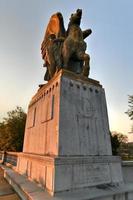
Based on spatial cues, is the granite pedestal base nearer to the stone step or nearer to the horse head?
the stone step

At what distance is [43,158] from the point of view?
3.60 meters

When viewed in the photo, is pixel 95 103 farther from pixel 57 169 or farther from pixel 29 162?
pixel 29 162

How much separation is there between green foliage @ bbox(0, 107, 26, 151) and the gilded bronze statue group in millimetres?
17103

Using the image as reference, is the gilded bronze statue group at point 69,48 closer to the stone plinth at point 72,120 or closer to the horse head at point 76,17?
the horse head at point 76,17

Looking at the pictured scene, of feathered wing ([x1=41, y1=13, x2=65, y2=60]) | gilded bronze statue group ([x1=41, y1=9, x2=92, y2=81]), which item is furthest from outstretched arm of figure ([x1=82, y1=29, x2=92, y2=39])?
feathered wing ([x1=41, y1=13, x2=65, y2=60])

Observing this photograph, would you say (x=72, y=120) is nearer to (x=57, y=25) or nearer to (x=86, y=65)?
(x=86, y=65)

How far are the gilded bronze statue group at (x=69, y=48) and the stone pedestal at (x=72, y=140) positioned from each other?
2.37 feet

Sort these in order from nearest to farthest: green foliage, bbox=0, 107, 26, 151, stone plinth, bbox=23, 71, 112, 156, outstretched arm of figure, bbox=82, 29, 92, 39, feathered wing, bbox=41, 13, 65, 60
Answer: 1. stone plinth, bbox=23, 71, 112, 156
2. feathered wing, bbox=41, 13, 65, 60
3. outstretched arm of figure, bbox=82, 29, 92, 39
4. green foliage, bbox=0, 107, 26, 151

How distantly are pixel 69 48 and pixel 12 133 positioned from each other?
59.5 ft

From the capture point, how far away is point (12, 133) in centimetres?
2045

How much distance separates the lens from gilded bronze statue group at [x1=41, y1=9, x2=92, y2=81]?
5056 millimetres

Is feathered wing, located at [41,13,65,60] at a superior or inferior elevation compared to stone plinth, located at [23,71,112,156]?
superior

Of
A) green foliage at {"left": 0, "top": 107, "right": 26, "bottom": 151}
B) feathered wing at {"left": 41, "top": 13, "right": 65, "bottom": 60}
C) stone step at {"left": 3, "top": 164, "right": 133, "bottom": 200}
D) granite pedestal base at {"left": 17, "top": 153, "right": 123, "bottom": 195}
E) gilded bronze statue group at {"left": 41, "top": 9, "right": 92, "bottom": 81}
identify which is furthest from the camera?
green foliage at {"left": 0, "top": 107, "right": 26, "bottom": 151}

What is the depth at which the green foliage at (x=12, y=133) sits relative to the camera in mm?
20172
